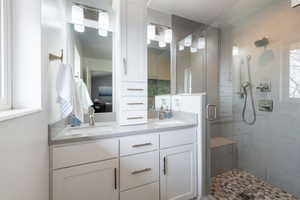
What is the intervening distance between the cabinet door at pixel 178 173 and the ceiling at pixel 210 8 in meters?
1.83

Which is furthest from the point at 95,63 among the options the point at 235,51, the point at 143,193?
the point at 235,51

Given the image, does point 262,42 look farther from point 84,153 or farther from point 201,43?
point 84,153

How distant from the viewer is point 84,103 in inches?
64.2

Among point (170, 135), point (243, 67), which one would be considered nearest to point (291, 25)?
point (243, 67)

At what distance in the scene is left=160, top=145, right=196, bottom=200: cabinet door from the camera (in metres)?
1.50

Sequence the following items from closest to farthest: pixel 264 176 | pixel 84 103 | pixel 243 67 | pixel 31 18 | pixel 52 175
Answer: pixel 31 18 → pixel 52 175 → pixel 84 103 → pixel 264 176 → pixel 243 67

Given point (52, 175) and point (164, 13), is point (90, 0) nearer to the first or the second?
point (164, 13)

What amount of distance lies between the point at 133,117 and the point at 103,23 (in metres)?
1.14

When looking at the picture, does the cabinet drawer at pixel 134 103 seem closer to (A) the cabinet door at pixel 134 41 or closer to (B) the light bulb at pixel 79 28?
(A) the cabinet door at pixel 134 41

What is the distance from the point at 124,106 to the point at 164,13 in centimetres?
149

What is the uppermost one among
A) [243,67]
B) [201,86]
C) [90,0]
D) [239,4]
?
[239,4]

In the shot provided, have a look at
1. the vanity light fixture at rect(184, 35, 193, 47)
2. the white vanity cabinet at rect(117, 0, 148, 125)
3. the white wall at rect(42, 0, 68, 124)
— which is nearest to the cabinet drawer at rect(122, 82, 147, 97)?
the white vanity cabinet at rect(117, 0, 148, 125)

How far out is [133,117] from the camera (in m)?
1.68

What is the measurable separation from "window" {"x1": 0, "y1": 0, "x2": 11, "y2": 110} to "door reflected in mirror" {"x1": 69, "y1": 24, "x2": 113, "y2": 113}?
777 millimetres
